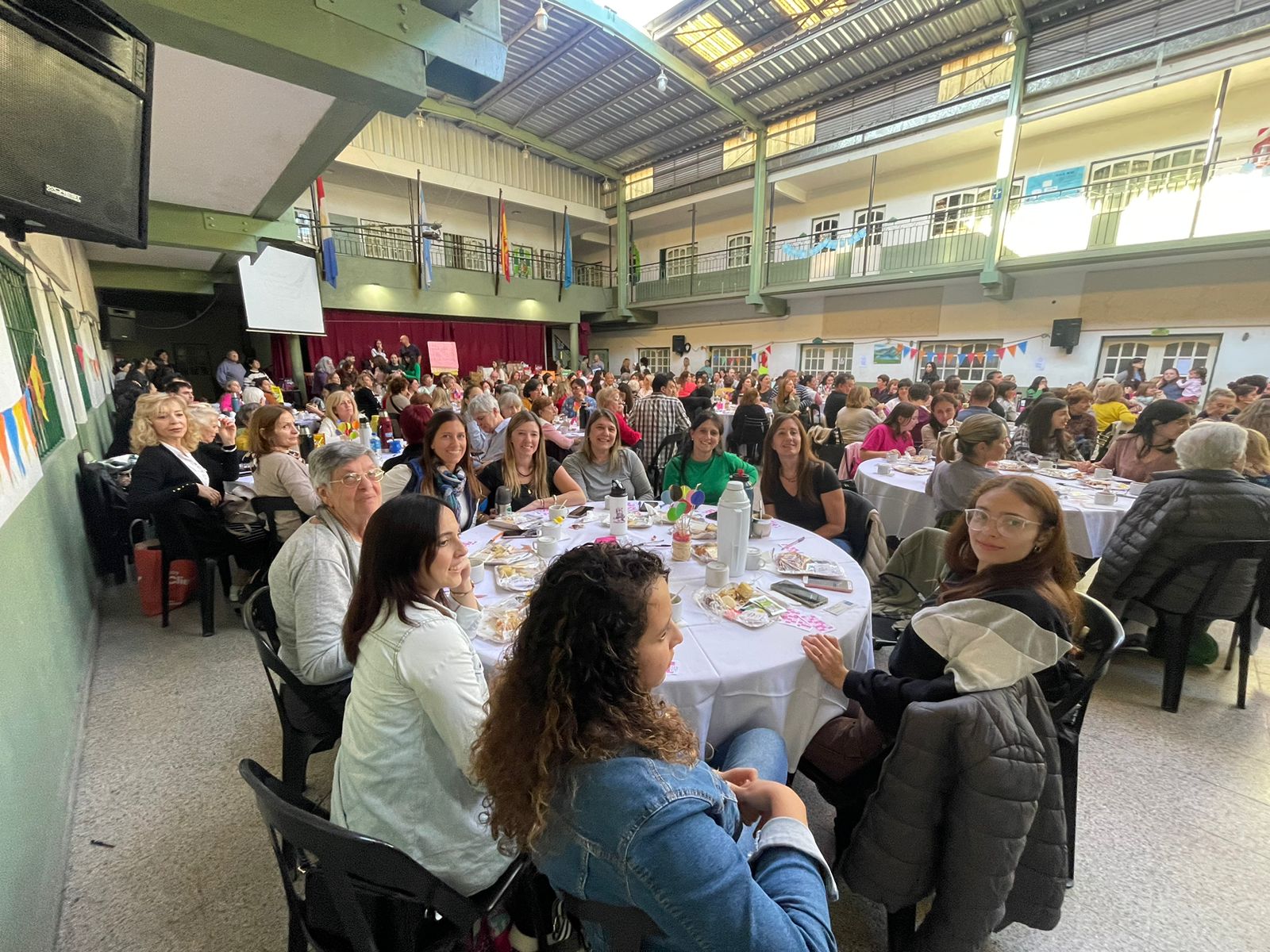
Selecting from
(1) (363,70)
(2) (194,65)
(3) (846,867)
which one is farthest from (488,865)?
(2) (194,65)

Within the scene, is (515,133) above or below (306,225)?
above

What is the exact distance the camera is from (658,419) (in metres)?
5.06

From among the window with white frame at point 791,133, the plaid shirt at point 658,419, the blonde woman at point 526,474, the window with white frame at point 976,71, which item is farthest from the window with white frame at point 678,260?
the blonde woman at point 526,474

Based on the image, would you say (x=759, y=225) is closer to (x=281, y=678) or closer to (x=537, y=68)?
(x=537, y=68)

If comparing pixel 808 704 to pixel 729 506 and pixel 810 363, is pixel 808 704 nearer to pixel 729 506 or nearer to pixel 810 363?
pixel 729 506

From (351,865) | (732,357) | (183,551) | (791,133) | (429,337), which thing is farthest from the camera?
(732,357)

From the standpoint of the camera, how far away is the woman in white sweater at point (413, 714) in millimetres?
973

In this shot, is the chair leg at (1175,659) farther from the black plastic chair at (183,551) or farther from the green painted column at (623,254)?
the green painted column at (623,254)

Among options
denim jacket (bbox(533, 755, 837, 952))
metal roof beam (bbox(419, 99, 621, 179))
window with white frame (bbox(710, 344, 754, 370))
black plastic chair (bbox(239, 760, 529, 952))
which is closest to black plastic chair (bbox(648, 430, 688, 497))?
black plastic chair (bbox(239, 760, 529, 952))

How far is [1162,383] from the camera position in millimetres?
7547

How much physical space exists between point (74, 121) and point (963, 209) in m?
11.9

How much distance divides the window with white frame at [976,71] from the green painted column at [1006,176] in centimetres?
27

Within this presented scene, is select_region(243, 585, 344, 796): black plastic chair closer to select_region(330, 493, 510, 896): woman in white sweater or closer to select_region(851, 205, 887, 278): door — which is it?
select_region(330, 493, 510, 896): woman in white sweater

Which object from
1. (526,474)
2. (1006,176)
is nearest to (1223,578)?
(526,474)
